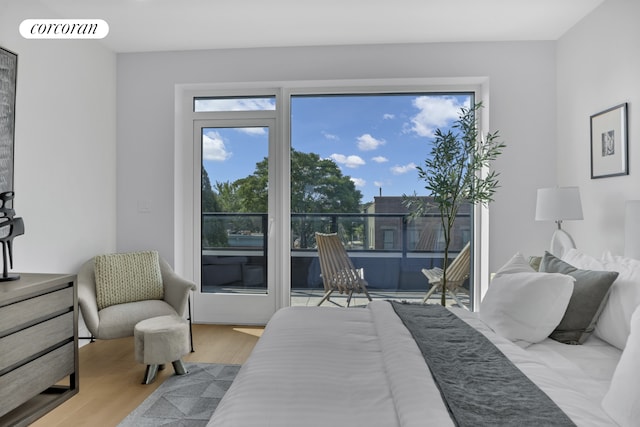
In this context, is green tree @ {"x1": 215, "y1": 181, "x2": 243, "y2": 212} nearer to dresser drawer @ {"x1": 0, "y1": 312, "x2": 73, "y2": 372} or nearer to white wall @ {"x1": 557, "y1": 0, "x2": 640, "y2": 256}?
dresser drawer @ {"x1": 0, "y1": 312, "x2": 73, "y2": 372}

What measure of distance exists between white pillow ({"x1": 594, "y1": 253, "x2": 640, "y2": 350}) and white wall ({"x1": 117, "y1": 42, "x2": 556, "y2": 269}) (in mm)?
1904

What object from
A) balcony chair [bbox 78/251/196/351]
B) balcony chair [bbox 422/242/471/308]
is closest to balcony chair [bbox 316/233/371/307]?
balcony chair [bbox 422/242/471/308]

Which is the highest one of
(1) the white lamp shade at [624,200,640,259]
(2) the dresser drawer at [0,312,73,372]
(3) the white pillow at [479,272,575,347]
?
(1) the white lamp shade at [624,200,640,259]

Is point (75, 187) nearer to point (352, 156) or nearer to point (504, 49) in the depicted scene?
point (352, 156)

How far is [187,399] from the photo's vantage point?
263 centimetres

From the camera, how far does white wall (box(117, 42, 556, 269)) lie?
392 centimetres

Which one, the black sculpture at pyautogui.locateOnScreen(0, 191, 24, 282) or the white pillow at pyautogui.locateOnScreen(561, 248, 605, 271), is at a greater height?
the black sculpture at pyautogui.locateOnScreen(0, 191, 24, 282)

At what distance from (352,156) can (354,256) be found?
98 cm

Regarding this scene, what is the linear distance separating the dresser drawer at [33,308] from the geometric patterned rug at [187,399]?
Answer: 0.76 metres

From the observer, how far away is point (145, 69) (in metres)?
4.21

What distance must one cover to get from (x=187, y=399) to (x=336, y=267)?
1.91 m

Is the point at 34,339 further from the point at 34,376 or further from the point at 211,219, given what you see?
the point at 211,219

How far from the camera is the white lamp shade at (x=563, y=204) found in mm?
3076

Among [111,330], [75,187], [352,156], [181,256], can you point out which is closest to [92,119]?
[75,187]
